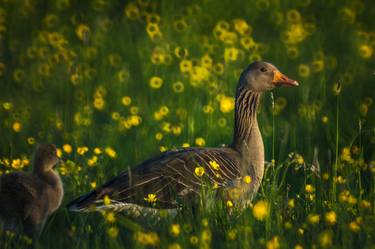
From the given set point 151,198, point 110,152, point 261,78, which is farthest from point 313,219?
point 110,152

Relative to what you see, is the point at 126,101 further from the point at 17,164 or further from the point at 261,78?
the point at 261,78

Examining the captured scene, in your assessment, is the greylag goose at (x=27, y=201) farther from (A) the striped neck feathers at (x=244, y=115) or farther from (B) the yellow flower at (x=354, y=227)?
(B) the yellow flower at (x=354, y=227)

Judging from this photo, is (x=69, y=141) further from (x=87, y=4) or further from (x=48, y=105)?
(x=87, y=4)

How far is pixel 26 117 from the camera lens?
404 inches

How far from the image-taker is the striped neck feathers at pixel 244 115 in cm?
818

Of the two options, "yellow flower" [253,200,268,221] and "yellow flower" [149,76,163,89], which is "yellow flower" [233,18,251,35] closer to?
"yellow flower" [149,76,163,89]

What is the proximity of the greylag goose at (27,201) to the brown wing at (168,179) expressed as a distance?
0.90 ft

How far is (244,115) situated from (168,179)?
4.08 feet

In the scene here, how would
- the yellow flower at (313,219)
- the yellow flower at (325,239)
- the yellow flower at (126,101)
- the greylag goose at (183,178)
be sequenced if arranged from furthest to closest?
1. the yellow flower at (126,101)
2. the greylag goose at (183,178)
3. the yellow flower at (313,219)
4. the yellow flower at (325,239)

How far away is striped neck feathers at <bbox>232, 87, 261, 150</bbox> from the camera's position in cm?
818

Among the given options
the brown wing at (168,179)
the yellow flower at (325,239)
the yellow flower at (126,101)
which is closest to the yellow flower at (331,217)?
the yellow flower at (325,239)

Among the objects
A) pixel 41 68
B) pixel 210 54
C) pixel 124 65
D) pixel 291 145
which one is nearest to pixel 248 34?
pixel 210 54

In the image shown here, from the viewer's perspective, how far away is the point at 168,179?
7391 mm

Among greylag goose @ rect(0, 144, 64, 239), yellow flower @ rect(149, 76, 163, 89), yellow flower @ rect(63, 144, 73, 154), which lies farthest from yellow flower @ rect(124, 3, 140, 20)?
greylag goose @ rect(0, 144, 64, 239)
